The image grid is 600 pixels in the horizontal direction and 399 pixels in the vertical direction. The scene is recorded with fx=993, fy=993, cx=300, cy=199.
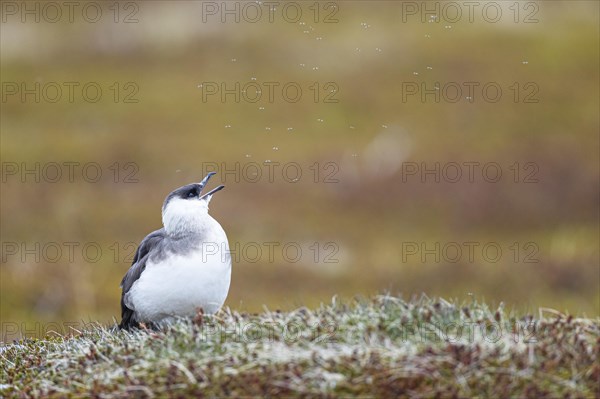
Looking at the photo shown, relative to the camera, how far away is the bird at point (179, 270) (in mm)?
9219

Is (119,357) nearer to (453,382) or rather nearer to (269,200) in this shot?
(453,382)

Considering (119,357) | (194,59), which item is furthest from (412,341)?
(194,59)

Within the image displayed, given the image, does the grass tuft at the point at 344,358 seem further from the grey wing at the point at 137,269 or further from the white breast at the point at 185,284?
the grey wing at the point at 137,269

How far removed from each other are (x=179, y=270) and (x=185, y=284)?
0.16 metres

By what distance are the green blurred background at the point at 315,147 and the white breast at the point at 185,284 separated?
9.22 metres

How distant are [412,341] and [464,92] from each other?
89.6 ft

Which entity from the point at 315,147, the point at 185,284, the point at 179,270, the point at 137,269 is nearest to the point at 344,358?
the point at 185,284

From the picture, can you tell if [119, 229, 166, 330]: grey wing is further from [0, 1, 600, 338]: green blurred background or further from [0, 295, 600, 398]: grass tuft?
[0, 1, 600, 338]: green blurred background

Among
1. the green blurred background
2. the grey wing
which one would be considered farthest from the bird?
the green blurred background

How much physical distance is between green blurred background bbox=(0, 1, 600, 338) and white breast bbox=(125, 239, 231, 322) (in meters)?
9.22

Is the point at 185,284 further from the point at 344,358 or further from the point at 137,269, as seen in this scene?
the point at 344,358

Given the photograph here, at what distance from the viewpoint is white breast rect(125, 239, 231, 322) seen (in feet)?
30.2

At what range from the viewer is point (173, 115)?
110 feet

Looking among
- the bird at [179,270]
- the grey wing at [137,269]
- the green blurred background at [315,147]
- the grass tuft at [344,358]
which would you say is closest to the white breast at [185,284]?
the bird at [179,270]
